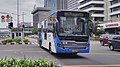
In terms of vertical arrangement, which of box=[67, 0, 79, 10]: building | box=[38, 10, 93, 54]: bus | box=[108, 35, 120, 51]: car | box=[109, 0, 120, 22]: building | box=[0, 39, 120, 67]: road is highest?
box=[67, 0, 79, 10]: building

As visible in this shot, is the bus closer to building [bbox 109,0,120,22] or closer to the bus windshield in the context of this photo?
the bus windshield

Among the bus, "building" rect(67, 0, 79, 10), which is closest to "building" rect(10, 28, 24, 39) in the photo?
the bus

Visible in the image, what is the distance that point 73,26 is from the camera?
18.8 meters

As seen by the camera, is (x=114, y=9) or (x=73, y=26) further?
(x=114, y=9)

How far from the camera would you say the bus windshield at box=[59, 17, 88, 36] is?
1880cm

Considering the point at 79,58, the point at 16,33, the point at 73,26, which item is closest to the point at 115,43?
the point at 79,58

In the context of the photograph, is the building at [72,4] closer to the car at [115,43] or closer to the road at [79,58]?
the car at [115,43]

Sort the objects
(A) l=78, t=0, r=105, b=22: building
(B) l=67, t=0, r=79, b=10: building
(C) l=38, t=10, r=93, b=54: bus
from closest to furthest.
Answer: (C) l=38, t=10, r=93, b=54: bus
(A) l=78, t=0, r=105, b=22: building
(B) l=67, t=0, r=79, b=10: building

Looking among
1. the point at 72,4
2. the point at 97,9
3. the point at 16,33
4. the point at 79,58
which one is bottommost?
the point at 79,58

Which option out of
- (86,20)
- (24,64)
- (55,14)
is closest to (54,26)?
(55,14)

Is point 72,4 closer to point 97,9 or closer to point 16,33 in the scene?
point 97,9

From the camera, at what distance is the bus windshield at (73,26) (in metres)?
18.8

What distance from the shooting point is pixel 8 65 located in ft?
23.8

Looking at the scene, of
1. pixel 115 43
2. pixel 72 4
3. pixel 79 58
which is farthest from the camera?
pixel 72 4
